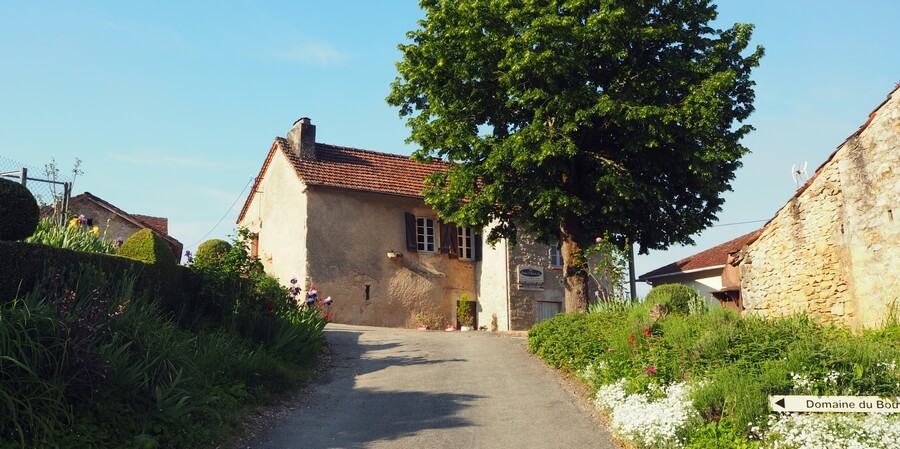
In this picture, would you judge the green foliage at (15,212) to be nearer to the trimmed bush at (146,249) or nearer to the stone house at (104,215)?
the trimmed bush at (146,249)

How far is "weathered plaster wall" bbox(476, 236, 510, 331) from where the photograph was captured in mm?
25359

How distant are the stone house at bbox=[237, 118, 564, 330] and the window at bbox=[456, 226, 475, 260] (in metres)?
0.04

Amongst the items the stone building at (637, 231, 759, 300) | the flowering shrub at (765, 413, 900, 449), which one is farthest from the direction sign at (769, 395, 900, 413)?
the stone building at (637, 231, 759, 300)

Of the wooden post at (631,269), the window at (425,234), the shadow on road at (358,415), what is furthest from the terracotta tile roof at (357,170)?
the shadow on road at (358,415)

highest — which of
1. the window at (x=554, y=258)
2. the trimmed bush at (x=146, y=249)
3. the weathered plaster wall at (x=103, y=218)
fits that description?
the weathered plaster wall at (x=103, y=218)

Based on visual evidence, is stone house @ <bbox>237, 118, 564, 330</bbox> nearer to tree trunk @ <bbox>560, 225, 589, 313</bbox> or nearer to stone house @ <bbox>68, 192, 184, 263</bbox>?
stone house @ <bbox>68, 192, 184, 263</bbox>

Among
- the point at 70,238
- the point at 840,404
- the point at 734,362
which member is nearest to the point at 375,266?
the point at 70,238

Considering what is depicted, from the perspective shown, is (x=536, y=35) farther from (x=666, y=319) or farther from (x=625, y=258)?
(x=666, y=319)

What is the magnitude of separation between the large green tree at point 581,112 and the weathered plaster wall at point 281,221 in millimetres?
6852

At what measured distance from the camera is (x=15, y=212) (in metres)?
9.70

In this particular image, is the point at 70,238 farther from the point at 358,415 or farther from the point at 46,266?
the point at 358,415

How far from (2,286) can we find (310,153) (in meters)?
17.1

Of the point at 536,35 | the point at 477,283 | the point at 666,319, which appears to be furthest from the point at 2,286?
the point at 477,283

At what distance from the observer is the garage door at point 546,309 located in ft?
84.7
